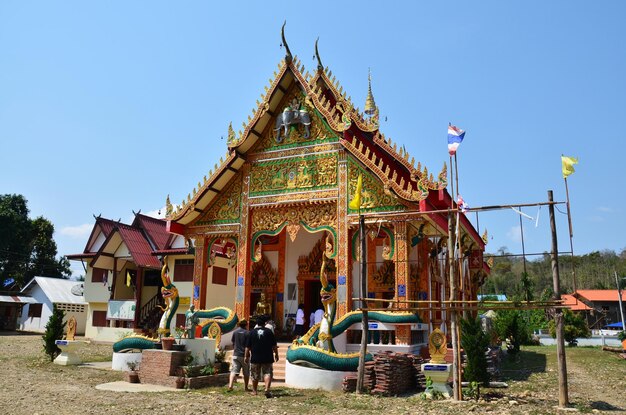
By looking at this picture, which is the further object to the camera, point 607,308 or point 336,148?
point 607,308

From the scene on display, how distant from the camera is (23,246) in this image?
4041 cm

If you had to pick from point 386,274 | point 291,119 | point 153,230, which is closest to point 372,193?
point 386,274

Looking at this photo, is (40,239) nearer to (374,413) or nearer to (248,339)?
(248,339)

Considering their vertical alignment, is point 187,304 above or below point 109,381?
above

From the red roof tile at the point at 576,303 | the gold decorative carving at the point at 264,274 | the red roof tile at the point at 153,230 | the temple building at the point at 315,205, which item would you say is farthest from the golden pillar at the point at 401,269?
the red roof tile at the point at 153,230

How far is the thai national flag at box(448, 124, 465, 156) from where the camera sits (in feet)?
34.4

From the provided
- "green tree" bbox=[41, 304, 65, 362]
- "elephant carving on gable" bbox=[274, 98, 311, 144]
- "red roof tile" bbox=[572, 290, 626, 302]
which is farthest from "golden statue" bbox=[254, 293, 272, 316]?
"red roof tile" bbox=[572, 290, 626, 302]

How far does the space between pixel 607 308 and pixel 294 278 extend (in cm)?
4153

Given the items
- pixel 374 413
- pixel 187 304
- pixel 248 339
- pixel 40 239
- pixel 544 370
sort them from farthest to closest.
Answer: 1. pixel 40 239
2. pixel 187 304
3. pixel 544 370
4. pixel 248 339
5. pixel 374 413

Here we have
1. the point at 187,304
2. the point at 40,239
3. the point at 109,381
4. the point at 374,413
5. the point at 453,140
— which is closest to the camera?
the point at 374,413

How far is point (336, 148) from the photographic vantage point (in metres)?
14.4

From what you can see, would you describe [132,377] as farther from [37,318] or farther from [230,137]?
[37,318]

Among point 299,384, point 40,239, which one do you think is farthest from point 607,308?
point 40,239

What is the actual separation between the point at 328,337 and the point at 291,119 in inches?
255
